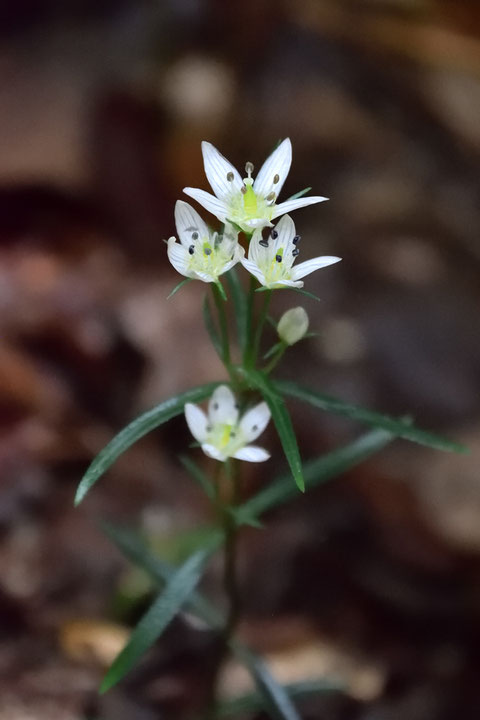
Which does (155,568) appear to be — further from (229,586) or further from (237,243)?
(237,243)

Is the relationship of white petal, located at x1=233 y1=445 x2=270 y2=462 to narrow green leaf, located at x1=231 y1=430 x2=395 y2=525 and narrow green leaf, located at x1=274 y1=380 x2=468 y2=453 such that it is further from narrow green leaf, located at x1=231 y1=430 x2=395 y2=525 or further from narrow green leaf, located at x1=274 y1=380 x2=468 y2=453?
narrow green leaf, located at x1=231 y1=430 x2=395 y2=525

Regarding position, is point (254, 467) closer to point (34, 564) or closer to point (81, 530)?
point (81, 530)

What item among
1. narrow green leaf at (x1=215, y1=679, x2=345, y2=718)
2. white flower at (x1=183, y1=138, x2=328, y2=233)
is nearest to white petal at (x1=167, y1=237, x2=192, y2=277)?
white flower at (x1=183, y1=138, x2=328, y2=233)

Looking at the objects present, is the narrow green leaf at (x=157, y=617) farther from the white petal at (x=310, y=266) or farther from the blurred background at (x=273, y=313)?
the white petal at (x=310, y=266)

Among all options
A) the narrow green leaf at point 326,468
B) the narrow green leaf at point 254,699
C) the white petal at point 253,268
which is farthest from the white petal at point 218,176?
the narrow green leaf at point 254,699

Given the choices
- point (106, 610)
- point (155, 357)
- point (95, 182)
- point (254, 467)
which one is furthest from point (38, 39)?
point (106, 610)

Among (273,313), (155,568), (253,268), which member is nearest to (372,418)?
(253,268)

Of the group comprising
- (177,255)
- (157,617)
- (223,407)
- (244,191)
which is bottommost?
(157,617)
